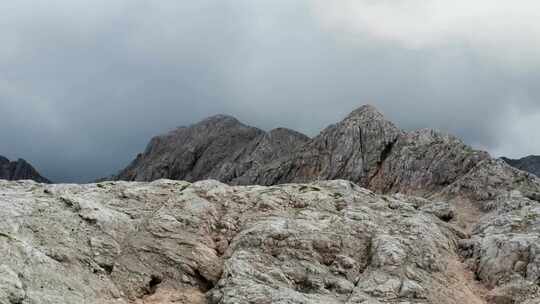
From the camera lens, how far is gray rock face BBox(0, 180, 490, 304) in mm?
30297

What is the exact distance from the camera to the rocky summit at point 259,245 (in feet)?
101

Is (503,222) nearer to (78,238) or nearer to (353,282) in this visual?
(353,282)

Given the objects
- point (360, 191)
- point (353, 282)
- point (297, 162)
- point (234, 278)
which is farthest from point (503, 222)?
point (297, 162)

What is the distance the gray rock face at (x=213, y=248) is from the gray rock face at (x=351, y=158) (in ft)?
79.7

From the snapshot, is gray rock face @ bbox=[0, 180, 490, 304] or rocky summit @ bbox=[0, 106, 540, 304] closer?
gray rock face @ bbox=[0, 180, 490, 304]

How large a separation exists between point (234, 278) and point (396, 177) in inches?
1751

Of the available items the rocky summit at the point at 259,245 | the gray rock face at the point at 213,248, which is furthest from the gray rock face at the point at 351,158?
the gray rock face at the point at 213,248

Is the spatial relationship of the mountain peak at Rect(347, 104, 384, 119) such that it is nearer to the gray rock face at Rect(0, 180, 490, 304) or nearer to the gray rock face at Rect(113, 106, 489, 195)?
the gray rock face at Rect(113, 106, 489, 195)

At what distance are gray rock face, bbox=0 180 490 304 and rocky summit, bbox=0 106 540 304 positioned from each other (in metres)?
0.09

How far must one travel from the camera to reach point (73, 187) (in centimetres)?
4419

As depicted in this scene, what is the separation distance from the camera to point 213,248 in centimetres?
3731

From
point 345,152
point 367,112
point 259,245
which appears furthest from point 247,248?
point 367,112

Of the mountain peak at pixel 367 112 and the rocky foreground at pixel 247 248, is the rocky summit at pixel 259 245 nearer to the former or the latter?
the rocky foreground at pixel 247 248

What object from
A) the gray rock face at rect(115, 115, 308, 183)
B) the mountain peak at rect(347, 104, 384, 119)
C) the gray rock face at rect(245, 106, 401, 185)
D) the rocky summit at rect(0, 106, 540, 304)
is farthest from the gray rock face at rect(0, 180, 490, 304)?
the gray rock face at rect(115, 115, 308, 183)
